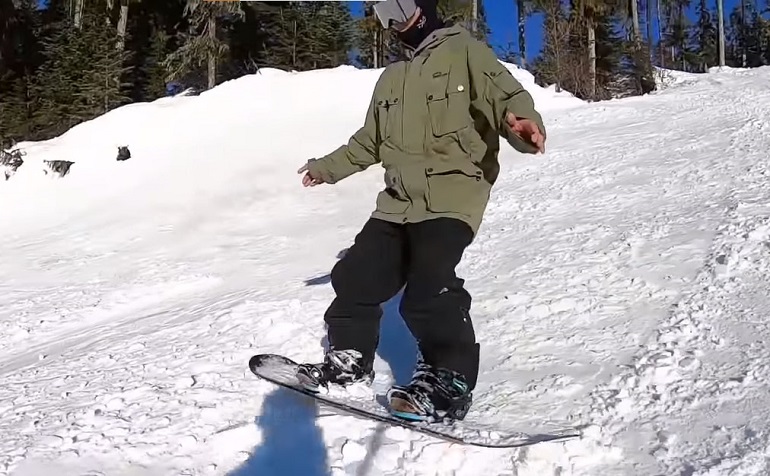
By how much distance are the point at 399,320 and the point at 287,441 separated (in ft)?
4.05

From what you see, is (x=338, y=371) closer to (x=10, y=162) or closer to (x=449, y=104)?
(x=449, y=104)

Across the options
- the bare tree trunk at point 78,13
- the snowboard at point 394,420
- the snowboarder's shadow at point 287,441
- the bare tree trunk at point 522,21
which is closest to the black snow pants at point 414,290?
the snowboard at point 394,420

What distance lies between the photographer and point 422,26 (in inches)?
121

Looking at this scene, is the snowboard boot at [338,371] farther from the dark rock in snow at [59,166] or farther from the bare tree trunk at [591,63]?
the bare tree trunk at [591,63]

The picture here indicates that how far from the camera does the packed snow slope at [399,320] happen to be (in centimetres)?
237

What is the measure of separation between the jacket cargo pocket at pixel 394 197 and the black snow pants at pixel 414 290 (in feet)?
0.22

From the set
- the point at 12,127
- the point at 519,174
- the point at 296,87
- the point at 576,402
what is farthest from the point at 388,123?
the point at 12,127

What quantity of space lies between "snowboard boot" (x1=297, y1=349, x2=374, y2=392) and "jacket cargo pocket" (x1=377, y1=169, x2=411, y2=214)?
2.01 feet

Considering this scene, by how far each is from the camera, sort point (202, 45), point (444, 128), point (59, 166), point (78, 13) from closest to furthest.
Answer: point (444, 128)
point (59, 166)
point (202, 45)
point (78, 13)

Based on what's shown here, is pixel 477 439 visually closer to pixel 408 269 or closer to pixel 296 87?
pixel 408 269

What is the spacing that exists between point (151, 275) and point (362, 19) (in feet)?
54.2

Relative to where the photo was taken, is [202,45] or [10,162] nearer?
[10,162]

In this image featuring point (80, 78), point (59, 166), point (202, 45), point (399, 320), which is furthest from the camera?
point (202, 45)

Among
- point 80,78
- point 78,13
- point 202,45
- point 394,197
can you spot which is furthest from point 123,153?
point 78,13
